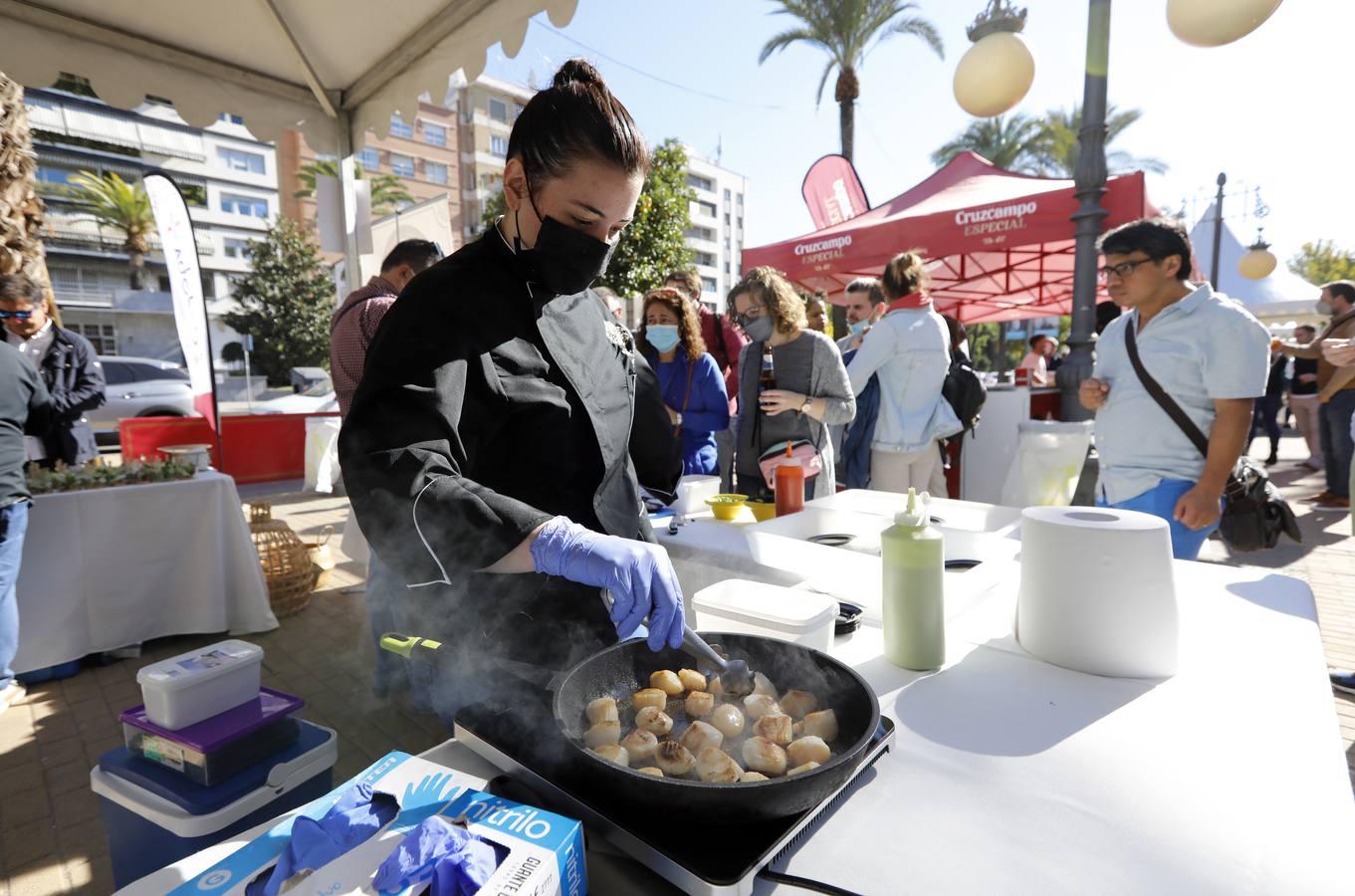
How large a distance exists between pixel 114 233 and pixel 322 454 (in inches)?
1447

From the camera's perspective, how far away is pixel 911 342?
3840mm

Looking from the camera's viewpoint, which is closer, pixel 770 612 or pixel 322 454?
pixel 770 612

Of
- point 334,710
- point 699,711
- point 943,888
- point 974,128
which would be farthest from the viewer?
point 974,128

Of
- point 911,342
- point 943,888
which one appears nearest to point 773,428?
point 911,342

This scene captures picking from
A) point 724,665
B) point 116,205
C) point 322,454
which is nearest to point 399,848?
point 724,665

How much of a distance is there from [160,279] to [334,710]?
44.5 m

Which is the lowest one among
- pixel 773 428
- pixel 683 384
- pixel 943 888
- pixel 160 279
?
pixel 943 888

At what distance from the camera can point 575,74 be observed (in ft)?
4.10

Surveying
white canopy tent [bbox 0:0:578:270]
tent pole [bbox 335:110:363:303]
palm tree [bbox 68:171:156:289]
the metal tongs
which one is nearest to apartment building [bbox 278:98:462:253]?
palm tree [bbox 68:171:156:289]

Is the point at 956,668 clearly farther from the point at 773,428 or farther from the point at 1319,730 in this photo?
the point at 773,428

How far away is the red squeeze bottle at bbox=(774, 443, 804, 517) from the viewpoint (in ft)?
8.28

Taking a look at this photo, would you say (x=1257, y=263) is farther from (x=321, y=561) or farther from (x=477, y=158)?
(x=477, y=158)

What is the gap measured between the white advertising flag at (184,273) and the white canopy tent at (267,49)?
147cm

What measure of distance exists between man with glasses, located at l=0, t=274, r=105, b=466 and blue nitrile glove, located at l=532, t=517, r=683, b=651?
187 inches
